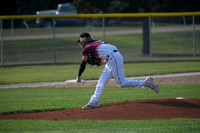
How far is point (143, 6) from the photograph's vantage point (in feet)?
74.7

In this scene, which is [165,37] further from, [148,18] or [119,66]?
[119,66]

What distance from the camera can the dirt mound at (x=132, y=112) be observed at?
7133 millimetres

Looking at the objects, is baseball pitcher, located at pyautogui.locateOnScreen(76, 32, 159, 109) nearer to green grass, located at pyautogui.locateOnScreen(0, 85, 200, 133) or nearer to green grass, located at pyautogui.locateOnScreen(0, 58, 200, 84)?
green grass, located at pyautogui.locateOnScreen(0, 85, 200, 133)

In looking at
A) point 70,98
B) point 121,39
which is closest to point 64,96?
point 70,98

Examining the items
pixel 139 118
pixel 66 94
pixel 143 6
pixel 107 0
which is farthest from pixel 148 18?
pixel 139 118

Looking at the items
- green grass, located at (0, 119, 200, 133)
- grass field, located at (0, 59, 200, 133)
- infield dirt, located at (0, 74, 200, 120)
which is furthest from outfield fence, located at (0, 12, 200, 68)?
green grass, located at (0, 119, 200, 133)

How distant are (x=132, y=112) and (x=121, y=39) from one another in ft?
52.1

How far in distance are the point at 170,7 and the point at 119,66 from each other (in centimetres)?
1851

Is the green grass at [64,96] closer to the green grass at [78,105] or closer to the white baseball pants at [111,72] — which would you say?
the green grass at [78,105]

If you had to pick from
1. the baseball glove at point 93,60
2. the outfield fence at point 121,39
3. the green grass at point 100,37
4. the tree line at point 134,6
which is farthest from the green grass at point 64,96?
the tree line at point 134,6

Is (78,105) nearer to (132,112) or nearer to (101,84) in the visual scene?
(101,84)

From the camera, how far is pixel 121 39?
2297 cm

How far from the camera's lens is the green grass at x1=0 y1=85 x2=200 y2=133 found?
6273mm

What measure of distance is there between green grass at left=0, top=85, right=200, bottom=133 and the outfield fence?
9182 mm
